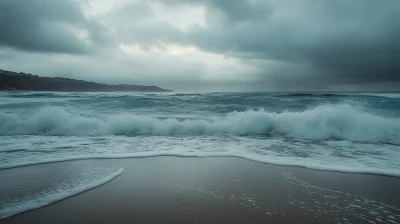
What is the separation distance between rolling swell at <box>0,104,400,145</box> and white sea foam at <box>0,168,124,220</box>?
5779 millimetres

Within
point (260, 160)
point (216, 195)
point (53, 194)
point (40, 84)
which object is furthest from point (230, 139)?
point (40, 84)

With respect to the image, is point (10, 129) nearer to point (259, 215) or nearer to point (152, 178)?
point (152, 178)

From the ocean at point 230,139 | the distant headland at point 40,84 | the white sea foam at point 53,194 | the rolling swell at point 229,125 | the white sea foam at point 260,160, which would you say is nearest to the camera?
the white sea foam at point 53,194

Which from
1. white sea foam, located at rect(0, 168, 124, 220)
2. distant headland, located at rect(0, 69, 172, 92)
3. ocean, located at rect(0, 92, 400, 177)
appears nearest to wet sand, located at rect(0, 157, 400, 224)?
white sea foam, located at rect(0, 168, 124, 220)

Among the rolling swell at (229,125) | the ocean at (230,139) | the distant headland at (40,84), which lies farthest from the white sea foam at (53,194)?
the distant headland at (40,84)

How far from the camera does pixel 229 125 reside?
34.3 feet

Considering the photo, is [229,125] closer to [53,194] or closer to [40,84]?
[53,194]

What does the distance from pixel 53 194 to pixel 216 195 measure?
7.90 ft

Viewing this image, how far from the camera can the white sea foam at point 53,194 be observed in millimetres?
3020

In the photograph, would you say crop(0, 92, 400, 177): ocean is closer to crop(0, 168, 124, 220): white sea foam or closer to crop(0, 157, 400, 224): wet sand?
crop(0, 157, 400, 224): wet sand

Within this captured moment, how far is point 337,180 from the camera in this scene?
423 cm

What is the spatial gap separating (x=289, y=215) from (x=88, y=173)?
3.63m

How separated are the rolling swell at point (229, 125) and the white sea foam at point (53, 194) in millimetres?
5779

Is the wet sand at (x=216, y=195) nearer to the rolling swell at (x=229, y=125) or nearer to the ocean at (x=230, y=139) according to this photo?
Result: the ocean at (x=230, y=139)
